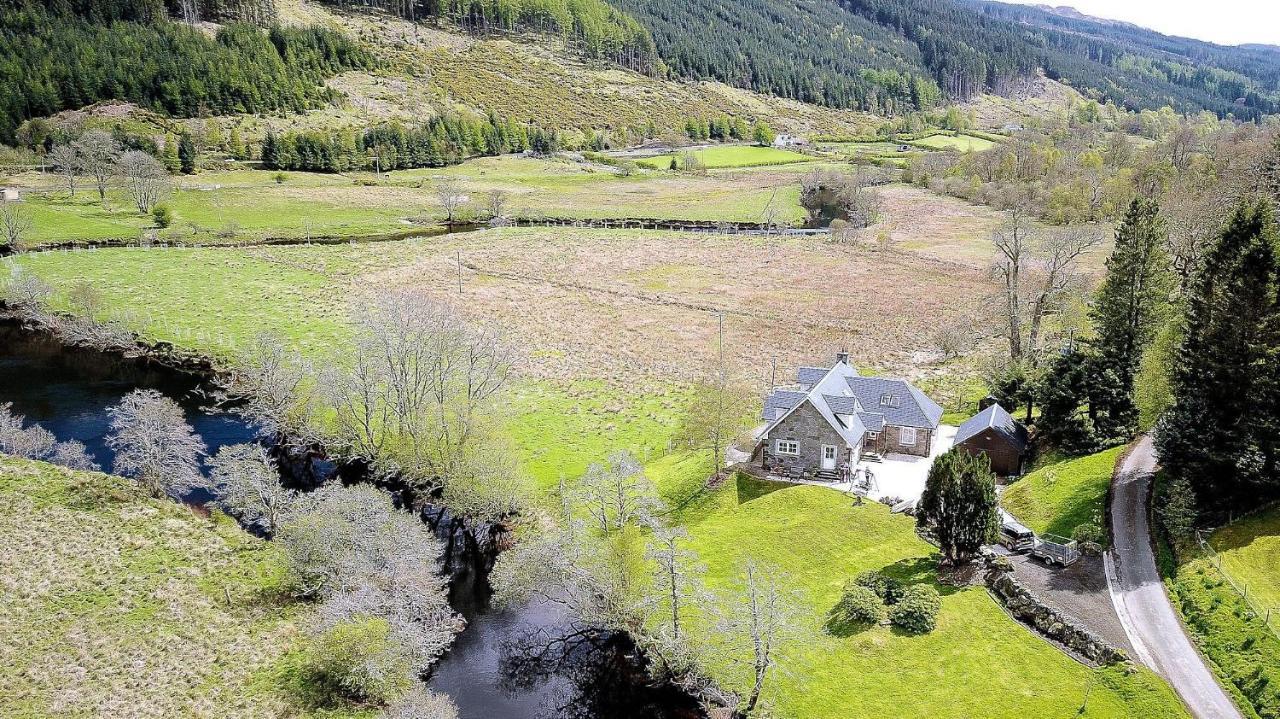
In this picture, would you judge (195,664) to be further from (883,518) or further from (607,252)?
(607,252)

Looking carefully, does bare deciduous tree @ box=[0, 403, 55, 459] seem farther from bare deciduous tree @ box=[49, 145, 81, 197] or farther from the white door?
bare deciduous tree @ box=[49, 145, 81, 197]

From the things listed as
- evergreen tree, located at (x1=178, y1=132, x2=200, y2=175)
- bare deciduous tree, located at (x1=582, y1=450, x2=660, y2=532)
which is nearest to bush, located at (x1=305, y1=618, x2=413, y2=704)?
bare deciduous tree, located at (x1=582, y1=450, x2=660, y2=532)

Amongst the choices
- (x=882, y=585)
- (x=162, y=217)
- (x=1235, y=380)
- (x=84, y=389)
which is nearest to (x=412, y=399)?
(x=882, y=585)

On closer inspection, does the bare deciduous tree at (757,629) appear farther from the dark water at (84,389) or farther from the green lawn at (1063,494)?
the dark water at (84,389)

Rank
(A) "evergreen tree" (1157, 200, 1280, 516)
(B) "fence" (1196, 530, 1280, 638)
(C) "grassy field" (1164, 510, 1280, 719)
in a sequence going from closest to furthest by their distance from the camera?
(C) "grassy field" (1164, 510, 1280, 719)
(B) "fence" (1196, 530, 1280, 638)
(A) "evergreen tree" (1157, 200, 1280, 516)

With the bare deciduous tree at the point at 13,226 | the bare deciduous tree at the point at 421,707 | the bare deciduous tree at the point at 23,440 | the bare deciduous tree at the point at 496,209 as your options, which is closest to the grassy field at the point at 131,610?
the bare deciduous tree at the point at 421,707

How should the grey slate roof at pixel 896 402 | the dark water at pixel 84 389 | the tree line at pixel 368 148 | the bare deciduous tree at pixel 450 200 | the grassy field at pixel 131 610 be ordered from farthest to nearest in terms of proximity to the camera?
the tree line at pixel 368 148 → the bare deciduous tree at pixel 450 200 → the dark water at pixel 84 389 → the grey slate roof at pixel 896 402 → the grassy field at pixel 131 610
